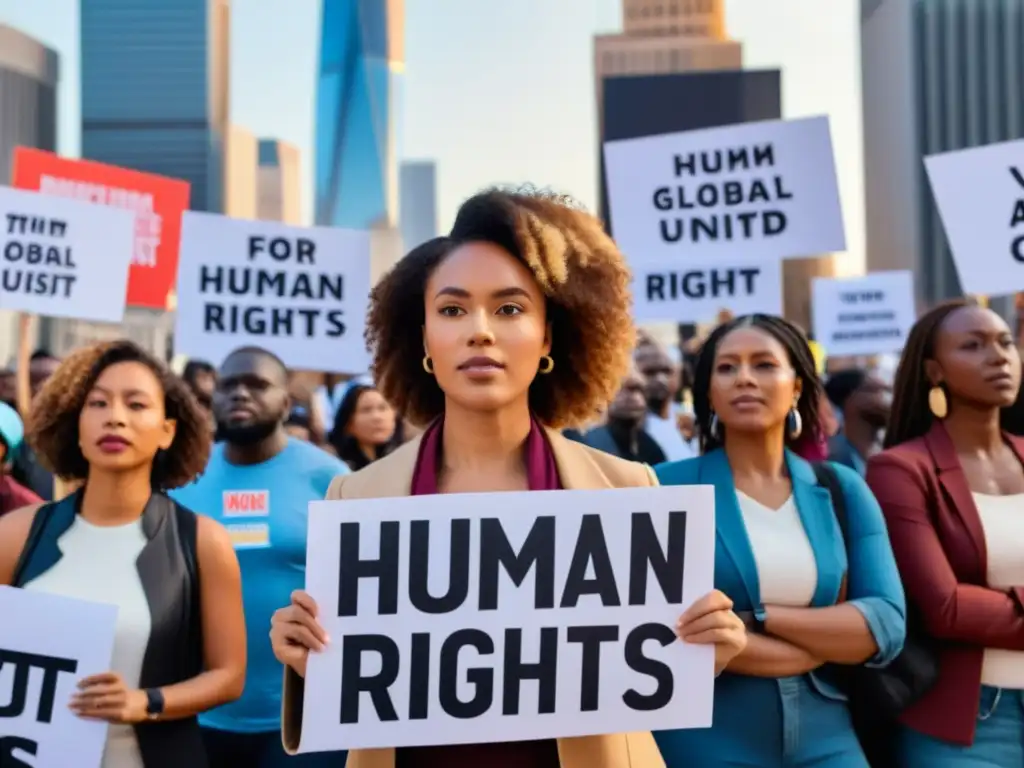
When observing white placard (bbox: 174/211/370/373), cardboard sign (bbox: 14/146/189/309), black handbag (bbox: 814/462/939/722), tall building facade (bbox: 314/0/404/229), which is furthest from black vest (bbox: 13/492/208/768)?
tall building facade (bbox: 314/0/404/229)

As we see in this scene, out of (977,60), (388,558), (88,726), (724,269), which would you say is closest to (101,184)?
(724,269)

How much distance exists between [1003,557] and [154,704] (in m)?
2.14

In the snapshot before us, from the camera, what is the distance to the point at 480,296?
240cm

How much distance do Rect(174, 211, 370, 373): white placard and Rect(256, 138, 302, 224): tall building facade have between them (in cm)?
14351

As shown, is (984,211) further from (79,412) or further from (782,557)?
(79,412)

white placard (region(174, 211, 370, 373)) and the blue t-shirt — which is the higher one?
white placard (region(174, 211, 370, 373))

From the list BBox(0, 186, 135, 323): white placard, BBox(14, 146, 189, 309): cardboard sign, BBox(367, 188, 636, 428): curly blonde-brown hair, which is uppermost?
BBox(14, 146, 189, 309): cardboard sign

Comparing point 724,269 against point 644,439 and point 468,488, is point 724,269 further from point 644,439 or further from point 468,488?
point 468,488

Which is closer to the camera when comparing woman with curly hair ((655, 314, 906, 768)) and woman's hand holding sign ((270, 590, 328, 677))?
woman's hand holding sign ((270, 590, 328, 677))

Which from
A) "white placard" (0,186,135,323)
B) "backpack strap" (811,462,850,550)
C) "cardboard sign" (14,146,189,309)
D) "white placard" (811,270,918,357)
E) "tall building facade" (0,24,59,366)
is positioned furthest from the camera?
"tall building facade" (0,24,59,366)

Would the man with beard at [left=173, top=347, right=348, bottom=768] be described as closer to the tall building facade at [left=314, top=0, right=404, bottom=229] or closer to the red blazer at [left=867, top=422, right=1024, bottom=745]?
the red blazer at [left=867, top=422, right=1024, bottom=745]

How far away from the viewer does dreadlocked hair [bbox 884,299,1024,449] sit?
147 inches

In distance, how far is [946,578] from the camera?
127 inches

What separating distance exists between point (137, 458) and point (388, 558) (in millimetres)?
1087
